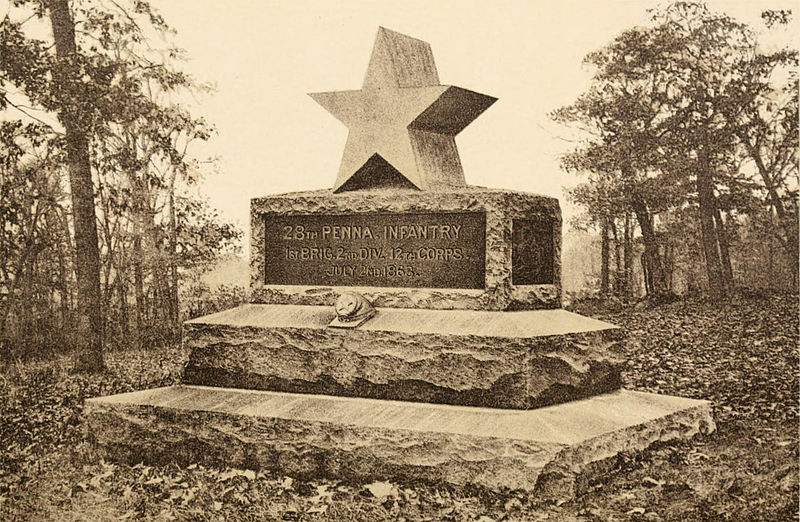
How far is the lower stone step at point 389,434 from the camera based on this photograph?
4.71 m

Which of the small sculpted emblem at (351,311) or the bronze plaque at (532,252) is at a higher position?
the bronze plaque at (532,252)

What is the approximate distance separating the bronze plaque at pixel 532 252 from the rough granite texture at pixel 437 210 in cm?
5

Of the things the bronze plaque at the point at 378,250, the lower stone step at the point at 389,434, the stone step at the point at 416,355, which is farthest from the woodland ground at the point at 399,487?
the bronze plaque at the point at 378,250

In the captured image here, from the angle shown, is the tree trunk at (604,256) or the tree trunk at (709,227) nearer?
the tree trunk at (709,227)

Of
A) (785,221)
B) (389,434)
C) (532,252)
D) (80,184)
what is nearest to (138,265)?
(80,184)

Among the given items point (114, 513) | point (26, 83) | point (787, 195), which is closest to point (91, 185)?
point (26, 83)

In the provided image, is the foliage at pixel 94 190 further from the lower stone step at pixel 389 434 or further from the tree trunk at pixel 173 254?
the lower stone step at pixel 389 434

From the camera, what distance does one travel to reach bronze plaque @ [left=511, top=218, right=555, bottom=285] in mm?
5914

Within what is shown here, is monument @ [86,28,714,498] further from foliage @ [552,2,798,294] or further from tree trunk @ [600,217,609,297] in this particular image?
tree trunk @ [600,217,609,297]

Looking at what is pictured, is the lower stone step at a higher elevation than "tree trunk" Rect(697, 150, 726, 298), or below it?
below

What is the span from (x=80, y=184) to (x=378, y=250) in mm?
4950

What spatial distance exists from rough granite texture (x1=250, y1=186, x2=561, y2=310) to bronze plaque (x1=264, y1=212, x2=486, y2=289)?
7 centimetres

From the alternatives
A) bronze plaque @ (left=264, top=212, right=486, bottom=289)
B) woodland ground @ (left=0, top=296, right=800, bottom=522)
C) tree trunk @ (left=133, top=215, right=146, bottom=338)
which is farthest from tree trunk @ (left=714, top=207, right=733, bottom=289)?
tree trunk @ (left=133, top=215, right=146, bottom=338)

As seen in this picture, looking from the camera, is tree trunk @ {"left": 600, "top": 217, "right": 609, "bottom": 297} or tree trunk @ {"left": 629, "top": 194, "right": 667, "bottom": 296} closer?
tree trunk @ {"left": 629, "top": 194, "right": 667, "bottom": 296}
